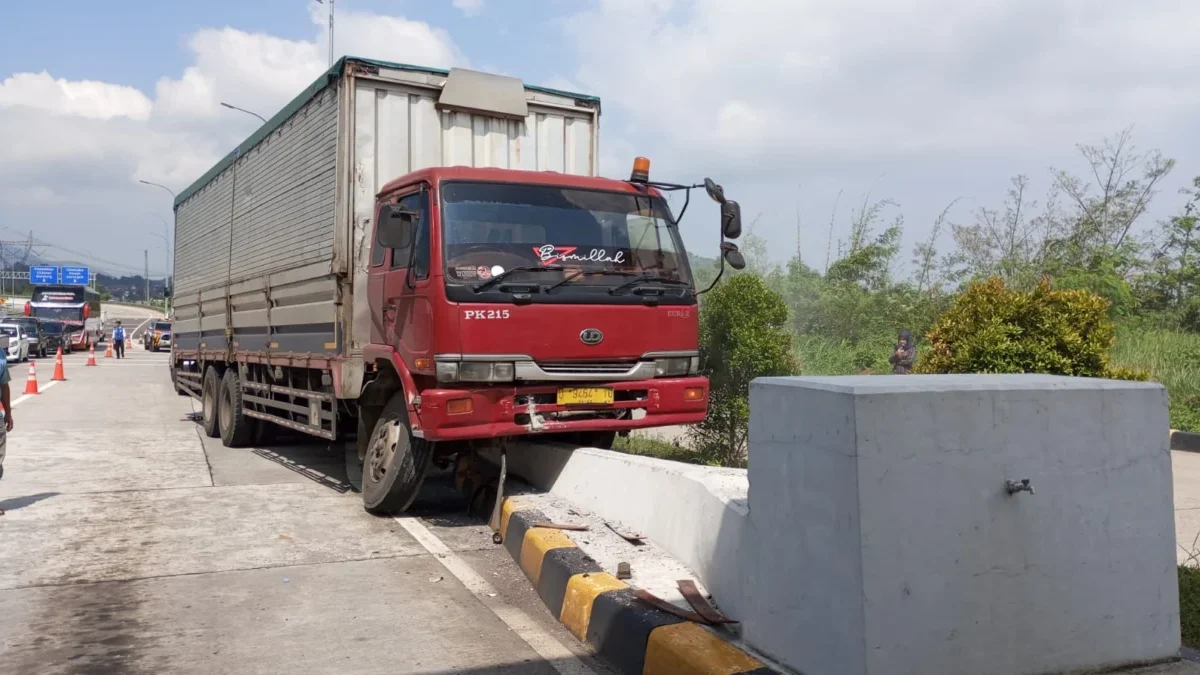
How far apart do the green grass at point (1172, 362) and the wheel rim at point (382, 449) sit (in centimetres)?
884

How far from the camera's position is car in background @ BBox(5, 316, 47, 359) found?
35344mm

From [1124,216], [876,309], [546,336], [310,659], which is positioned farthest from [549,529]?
[1124,216]

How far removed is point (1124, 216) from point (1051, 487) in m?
15.9

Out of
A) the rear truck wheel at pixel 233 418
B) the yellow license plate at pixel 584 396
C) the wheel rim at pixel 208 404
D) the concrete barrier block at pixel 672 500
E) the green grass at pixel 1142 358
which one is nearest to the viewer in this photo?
the concrete barrier block at pixel 672 500

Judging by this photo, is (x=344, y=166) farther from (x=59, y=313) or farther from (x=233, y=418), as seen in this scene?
(x=59, y=313)

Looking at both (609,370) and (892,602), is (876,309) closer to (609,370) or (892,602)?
(609,370)

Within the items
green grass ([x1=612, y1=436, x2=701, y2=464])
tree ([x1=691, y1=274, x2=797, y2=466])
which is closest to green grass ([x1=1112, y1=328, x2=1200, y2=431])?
tree ([x1=691, y1=274, x2=797, y2=466])

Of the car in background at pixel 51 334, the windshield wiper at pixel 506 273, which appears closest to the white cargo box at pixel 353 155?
the windshield wiper at pixel 506 273

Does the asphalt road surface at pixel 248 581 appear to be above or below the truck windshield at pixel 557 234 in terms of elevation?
below

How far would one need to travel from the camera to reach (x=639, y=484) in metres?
5.43

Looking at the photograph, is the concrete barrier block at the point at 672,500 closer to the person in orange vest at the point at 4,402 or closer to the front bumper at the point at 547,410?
the front bumper at the point at 547,410

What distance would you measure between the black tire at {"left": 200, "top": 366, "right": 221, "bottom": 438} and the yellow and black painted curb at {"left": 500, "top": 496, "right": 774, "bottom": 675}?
7327 mm

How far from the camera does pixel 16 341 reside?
32.4m

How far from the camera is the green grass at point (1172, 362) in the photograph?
11406 mm
